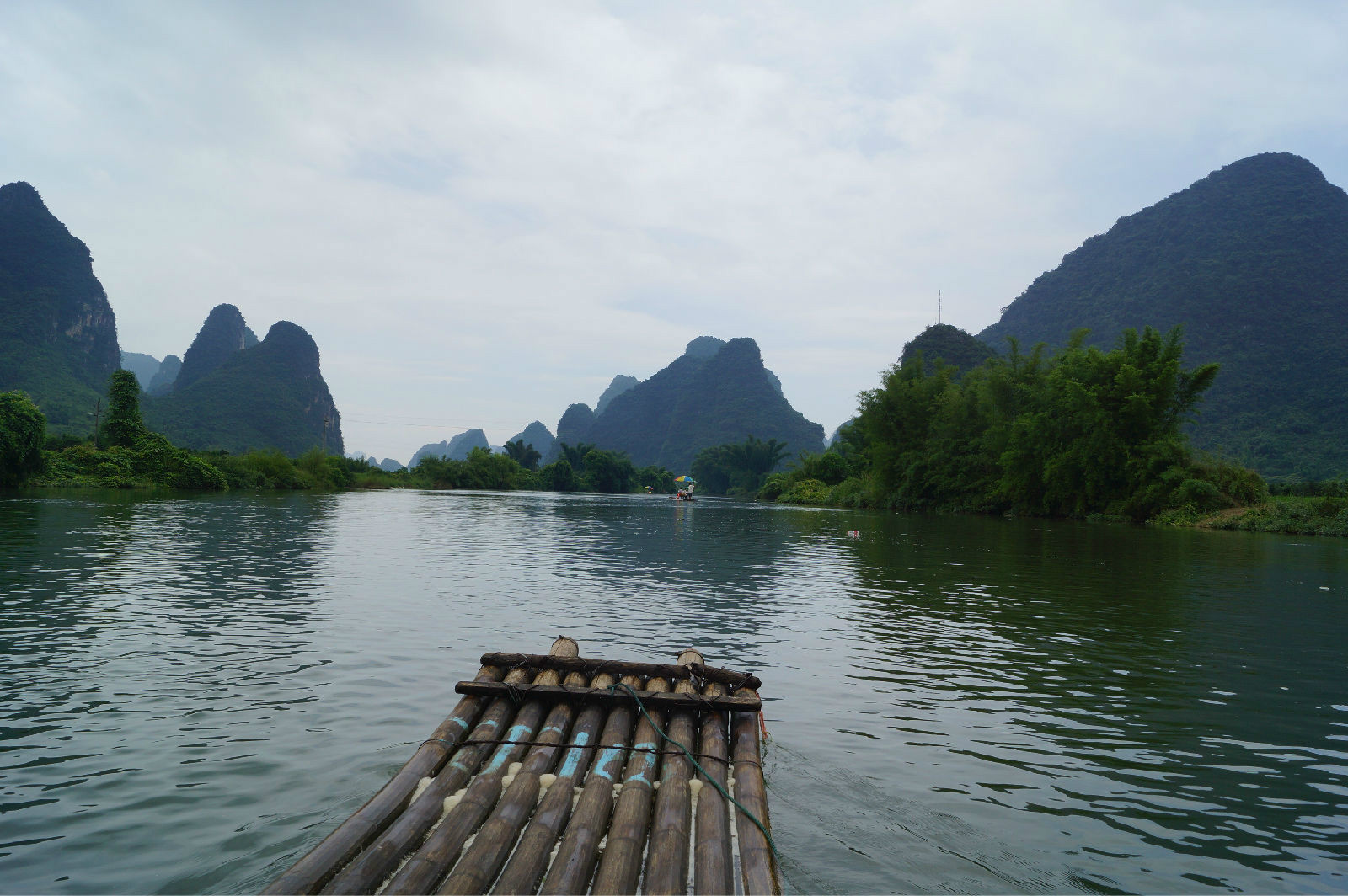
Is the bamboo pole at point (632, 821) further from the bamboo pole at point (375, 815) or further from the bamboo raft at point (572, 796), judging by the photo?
the bamboo pole at point (375, 815)

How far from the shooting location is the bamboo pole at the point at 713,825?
12.8 ft

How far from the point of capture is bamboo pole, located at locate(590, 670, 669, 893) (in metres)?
3.88

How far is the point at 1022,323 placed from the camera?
131375mm

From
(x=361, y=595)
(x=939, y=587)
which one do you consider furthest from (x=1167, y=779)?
(x=361, y=595)

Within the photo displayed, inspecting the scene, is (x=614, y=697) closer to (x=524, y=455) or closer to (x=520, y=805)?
(x=520, y=805)

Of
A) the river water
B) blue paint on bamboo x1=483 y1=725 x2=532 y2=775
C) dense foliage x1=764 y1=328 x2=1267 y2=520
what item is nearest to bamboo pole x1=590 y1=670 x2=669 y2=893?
blue paint on bamboo x1=483 y1=725 x2=532 y2=775

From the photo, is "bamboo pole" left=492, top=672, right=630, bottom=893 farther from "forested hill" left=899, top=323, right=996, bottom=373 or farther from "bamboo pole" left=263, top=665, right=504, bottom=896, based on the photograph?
"forested hill" left=899, top=323, right=996, bottom=373

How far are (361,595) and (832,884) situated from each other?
12.2 meters

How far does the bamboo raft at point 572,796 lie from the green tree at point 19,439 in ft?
175

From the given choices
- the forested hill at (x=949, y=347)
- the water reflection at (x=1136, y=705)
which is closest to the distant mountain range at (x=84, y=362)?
the forested hill at (x=949, y=347)

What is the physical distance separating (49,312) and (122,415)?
82.3m

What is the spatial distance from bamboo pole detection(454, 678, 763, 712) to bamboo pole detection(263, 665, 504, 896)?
18 cm

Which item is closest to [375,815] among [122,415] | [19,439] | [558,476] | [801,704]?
[801,704]

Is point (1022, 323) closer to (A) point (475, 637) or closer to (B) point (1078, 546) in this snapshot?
(B) point (1078, 546)
